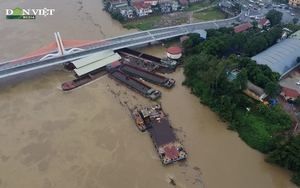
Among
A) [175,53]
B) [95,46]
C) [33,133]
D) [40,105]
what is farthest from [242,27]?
[33,133]

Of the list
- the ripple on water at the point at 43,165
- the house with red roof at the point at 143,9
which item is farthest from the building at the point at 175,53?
the ripple on water at the point at 43,165

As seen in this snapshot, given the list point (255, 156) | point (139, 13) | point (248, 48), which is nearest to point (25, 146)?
point (255, 156)

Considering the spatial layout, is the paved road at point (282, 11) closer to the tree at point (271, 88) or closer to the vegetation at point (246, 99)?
the vegetation at point (246, 99)

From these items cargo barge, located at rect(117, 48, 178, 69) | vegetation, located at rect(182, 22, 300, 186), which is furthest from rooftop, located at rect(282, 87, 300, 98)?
cargo barge, located at rect(117, 48, 178, 69)

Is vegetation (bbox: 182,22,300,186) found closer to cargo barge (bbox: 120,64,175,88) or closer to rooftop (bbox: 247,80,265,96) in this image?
rooftop (bbox: 247,80,265,96)

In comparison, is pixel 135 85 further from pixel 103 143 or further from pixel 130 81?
pixel 103 143

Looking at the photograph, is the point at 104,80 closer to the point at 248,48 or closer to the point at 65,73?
the point at 65,73
